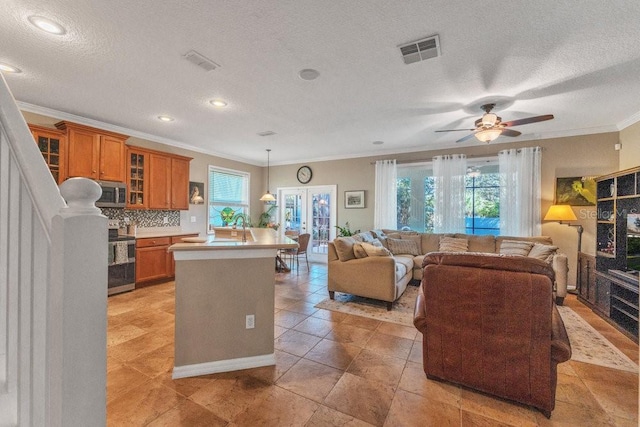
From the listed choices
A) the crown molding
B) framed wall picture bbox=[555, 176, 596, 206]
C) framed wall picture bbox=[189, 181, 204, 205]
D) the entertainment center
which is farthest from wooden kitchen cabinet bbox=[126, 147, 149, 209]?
framed wall picture bbox=[555, 176, 596, 206]

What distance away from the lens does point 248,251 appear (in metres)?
2.21

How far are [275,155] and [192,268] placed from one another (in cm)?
483

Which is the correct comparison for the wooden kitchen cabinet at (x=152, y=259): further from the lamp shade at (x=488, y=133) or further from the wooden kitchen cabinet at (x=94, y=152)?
the lamp shade at (x=488, y=133)

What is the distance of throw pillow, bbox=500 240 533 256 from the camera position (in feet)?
13.6

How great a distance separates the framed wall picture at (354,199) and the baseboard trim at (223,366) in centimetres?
445

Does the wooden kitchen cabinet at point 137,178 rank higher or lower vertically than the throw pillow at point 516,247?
higher

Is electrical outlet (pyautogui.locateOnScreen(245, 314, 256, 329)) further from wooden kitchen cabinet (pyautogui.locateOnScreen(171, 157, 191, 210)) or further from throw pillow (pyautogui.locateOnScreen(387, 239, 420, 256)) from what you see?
wooden kitchen cabinet (pyautogui.locateOnScreen(171, 157, 191, 210))

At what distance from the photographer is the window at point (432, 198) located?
5465 mm

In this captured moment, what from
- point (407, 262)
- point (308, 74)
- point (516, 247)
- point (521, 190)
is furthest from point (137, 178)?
point (521, 190)

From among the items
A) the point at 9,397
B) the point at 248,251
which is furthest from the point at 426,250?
the point at 9,397

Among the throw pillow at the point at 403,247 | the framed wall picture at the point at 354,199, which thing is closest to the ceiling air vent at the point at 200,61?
the throw pillow at the point at 403,247

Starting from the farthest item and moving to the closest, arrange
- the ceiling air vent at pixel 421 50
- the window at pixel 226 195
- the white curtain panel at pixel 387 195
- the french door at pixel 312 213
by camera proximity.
Answer: the french door at pixel 312 213
the window at pixel 226 195
the white curtain panel at pixel 387 195
the ceiling air vent at pixel 421 50

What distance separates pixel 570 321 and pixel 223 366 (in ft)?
13.0

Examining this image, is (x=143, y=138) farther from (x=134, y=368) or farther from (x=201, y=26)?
(x=134, y=368)
